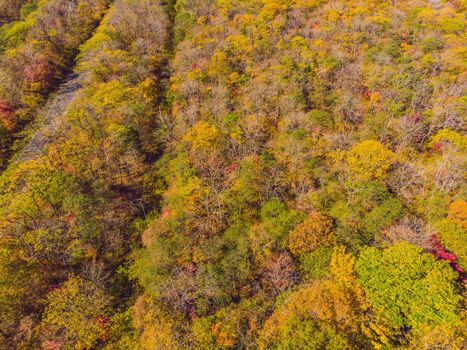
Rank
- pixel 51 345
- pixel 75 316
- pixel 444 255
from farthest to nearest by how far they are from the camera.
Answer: pixel 75 316 → pixel 444 255 → pixel 51 345

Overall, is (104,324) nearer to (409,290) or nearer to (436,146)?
(409,290)

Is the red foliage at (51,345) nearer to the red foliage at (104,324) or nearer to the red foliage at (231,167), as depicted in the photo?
the red foliage at (104,324)

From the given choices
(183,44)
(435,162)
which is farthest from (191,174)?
(183,44)

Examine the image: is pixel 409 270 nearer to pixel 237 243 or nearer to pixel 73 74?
pixel 237 243

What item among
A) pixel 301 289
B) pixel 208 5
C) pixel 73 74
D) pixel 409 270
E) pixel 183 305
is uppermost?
pixel 208 5

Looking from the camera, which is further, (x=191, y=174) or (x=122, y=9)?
(x=122, y=9)

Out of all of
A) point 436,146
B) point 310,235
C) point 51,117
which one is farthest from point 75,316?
point 436,146
